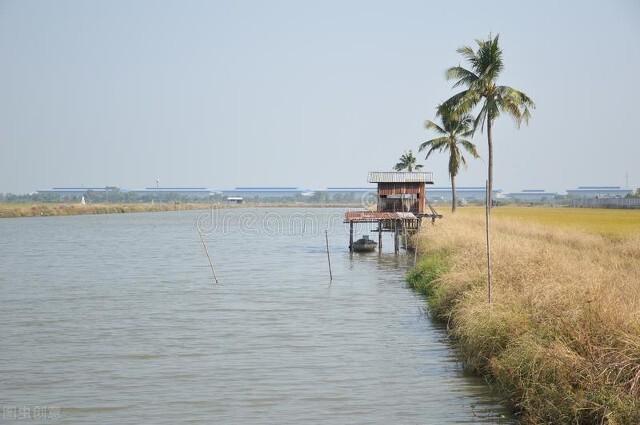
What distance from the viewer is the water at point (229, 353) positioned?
1305cm

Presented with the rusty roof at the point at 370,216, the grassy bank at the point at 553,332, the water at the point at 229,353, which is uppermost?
the rusty roof at the point at 370,216

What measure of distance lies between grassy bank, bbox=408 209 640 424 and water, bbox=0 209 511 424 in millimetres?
752

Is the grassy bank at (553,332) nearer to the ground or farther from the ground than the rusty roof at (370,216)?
nearer to the ground

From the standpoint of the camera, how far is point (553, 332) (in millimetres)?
12172

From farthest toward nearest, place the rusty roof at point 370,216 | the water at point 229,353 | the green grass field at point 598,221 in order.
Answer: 1. the rusty roof at point 370,216
2. the green grass field at point 598,221
3. the water at point 229,353

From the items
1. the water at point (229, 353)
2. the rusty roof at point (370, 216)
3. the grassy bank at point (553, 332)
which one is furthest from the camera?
the rusty roof at point (370, 216)

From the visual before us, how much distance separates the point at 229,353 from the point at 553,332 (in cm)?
807

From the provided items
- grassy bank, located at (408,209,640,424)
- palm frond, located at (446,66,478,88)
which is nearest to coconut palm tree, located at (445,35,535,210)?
palm frond, located at (446,66,478,88)

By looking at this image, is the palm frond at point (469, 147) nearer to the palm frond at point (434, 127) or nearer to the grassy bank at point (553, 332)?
the palm frond at point (434, 127)

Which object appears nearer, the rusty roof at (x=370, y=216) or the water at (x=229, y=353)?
the water at (x=229, y=353)

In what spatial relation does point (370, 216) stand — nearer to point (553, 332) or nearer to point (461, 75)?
point (461, 75)

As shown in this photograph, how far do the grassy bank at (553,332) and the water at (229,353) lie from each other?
75 centimetres

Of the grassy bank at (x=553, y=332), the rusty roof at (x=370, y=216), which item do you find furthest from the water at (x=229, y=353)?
the rusty roof at (x=370, y=216)

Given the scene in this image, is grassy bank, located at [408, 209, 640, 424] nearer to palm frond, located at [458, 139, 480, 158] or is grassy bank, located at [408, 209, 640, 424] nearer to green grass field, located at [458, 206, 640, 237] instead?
green grass field, located at [458, 206, 640, 237]
